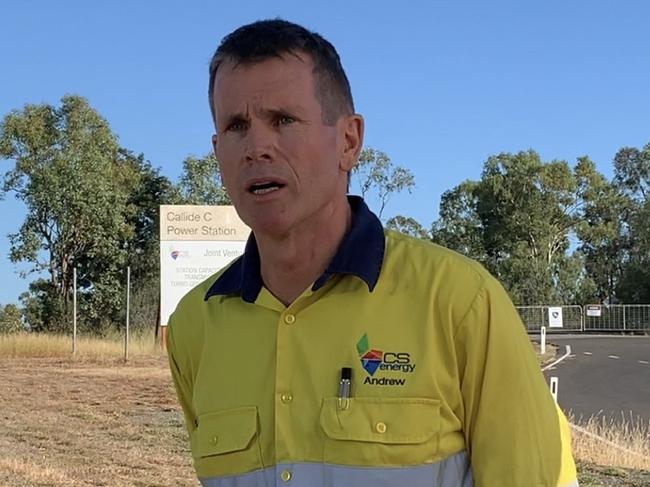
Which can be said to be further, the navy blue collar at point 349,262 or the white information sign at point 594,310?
the white information sign at point 594,310

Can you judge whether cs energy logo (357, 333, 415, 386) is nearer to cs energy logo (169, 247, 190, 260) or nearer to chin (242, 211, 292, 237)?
chin (242, 211, 292, 237)

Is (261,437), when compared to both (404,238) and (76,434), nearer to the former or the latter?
(404,238)

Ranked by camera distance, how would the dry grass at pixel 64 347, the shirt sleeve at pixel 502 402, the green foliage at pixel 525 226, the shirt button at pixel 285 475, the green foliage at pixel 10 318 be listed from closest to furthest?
the shirt sleeve at pixel 502 402
the shirt button at pixel 285 475
the dry grass at pixel 64 347
the green foliage at pixel 10 318
the green foliage at pixel 525 226

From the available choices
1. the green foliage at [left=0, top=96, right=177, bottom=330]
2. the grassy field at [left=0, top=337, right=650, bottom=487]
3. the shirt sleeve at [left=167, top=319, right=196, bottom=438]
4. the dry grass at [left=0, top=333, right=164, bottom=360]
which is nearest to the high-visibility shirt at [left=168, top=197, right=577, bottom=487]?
the shirt sleeve at [left=167, top=319, right=196, bottom=438]

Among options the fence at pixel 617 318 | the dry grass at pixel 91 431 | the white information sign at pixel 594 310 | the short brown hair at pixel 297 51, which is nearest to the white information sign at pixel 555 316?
the white information sign at pixel 594 310

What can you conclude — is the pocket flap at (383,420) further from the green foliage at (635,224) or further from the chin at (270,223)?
the green foliage at (635,224)

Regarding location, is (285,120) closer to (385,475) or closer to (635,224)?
(385,475)

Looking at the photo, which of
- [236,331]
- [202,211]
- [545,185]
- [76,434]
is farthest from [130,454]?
[545,185]

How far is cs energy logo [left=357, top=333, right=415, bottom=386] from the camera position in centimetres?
187

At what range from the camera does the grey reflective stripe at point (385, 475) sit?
183 cm

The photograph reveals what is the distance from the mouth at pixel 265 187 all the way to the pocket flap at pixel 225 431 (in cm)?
49

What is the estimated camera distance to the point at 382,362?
74.4 inches

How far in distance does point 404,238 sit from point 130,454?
704 cm

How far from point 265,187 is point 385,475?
2.08 ft
